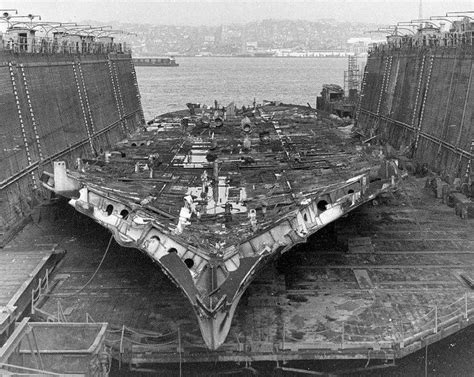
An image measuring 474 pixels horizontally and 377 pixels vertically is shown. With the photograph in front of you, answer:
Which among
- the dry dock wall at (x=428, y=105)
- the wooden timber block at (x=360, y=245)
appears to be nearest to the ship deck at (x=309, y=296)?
the wooden timber block at (x=360, y=245)

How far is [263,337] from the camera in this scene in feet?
60.8

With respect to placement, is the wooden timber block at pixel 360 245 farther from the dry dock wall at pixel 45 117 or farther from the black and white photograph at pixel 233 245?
the dry dock wall at pixel 45 117

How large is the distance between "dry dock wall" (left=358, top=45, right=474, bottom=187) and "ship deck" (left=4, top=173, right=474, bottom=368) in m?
7.26

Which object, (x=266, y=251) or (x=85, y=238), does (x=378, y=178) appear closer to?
(x=266, y=251)

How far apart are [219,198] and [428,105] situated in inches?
933

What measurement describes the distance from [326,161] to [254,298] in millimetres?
12662

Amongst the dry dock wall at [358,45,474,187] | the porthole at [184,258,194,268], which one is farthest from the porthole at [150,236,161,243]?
the dry dock wall at [358,45,474,187]

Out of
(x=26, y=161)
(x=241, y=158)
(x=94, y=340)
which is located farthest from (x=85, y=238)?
(x=94, y=340)

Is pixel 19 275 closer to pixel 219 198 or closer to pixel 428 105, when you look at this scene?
pixel 219 198

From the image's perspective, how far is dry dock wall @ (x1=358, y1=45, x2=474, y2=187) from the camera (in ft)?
115

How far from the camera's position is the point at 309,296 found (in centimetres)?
A: 2148

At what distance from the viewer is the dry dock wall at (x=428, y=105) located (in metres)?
34.9

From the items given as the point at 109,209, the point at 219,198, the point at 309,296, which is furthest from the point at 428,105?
the point at 109,209

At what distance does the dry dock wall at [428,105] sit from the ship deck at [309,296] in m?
7.26
